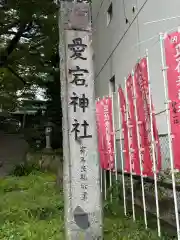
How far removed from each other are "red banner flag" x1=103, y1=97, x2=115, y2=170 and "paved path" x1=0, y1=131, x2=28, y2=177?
645 cm

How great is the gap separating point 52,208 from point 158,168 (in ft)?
8.08

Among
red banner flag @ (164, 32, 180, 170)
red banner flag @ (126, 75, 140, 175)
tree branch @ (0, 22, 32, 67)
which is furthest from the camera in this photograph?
tree branch @ (0, 22, 32, 67)

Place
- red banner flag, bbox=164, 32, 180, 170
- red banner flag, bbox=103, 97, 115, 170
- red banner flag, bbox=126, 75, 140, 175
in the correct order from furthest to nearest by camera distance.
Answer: red banner flag, bbox=103, 97, 115, 170, red banner flag, bbox=126, 75, 140, 175, red banner flag, bbox=164, 32, 180, 170

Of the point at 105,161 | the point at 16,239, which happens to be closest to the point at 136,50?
the point at 105,161

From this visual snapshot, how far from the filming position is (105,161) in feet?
27.9

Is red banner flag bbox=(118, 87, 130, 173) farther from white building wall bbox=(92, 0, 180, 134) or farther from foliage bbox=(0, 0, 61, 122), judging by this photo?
foliage bbox=(0, 0, 61, 122)

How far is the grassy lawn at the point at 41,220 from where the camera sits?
479 cm

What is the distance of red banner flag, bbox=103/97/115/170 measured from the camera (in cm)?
780

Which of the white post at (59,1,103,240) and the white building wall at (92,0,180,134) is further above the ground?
the white building wall at (92,0,180,134)

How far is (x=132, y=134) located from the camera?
19.5ft

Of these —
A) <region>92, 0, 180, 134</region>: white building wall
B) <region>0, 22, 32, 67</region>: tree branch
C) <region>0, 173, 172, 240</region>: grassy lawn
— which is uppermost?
<region>0, 22, 32, 67</region>: tree branch

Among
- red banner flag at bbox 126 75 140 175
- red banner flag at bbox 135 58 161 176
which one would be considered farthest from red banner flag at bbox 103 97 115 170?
red banner flag at bbox 135 58 161 176

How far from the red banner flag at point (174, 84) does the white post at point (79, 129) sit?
1040 mm

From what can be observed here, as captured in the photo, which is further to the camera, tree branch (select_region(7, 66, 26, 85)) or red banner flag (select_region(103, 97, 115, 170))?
tree branch (select_region(7, 66, 26, 85))
